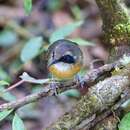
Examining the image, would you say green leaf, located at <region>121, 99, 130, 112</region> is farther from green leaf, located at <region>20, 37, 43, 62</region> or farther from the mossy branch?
green leaf, located at <region>20, 37, 43, 62</region>

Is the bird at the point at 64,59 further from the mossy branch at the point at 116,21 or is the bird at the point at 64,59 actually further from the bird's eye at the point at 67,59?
the mossy branch at the point at 116,21

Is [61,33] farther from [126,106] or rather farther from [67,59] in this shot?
[126,106]

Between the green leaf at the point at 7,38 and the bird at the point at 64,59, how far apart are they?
8.10 feet

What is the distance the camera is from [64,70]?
5.76 feet

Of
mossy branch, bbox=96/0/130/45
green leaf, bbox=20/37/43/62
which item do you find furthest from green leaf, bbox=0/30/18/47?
mossy branch, bbox=96/0/130/45

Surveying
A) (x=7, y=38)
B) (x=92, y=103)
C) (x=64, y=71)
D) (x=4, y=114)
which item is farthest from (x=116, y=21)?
(x=7, y=38)

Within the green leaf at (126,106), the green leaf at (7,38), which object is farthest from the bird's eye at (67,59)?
the green leaf at (7,38)

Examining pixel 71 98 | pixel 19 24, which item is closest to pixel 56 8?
pixel 19 24

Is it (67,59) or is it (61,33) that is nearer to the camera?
(67,59)

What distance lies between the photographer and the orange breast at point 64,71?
1.76m

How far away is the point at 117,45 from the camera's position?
1942 millimetres

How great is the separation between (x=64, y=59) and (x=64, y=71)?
0.07 meters

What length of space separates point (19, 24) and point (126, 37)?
2.65 m

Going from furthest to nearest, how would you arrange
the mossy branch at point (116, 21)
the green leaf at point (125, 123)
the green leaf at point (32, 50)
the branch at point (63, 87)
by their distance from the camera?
1. the green leaf at point (32, 50)
2. the mossy branch at point (116, 21)
3. the branch at point (63, 87)
4. the green leaf at point (125, 123)
